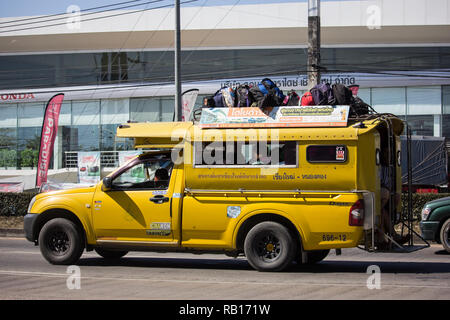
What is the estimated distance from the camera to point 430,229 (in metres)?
13.7

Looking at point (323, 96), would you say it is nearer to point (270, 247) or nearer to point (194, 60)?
point (270, 247)

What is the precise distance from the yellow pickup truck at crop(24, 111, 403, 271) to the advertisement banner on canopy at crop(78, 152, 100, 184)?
22.6 m

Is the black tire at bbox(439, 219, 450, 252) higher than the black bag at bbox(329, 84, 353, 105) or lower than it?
lower

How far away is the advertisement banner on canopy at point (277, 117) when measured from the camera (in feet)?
32.9

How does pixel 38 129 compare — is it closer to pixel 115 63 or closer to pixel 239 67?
pixel 115 63

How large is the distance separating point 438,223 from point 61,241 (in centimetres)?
794

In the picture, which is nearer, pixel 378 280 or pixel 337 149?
pixel 378 280

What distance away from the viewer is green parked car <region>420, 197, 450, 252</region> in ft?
44.5

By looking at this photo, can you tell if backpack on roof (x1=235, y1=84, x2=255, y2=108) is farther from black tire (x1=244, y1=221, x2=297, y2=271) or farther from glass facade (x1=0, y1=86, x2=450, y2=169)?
glass facade (x1=0, y1=86, x2=450, y2=169)

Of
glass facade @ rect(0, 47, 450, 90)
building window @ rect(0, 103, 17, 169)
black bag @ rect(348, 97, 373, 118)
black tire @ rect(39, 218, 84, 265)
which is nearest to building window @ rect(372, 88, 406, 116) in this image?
glass facade @ rect(0, 47, 450, 90)

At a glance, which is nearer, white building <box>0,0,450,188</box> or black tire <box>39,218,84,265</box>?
black tire <box>39,218,84,265</box>

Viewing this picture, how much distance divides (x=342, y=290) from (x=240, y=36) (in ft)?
103

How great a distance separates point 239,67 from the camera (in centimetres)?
3794

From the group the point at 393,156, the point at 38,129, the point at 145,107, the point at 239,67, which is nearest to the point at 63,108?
the point at 38,129
